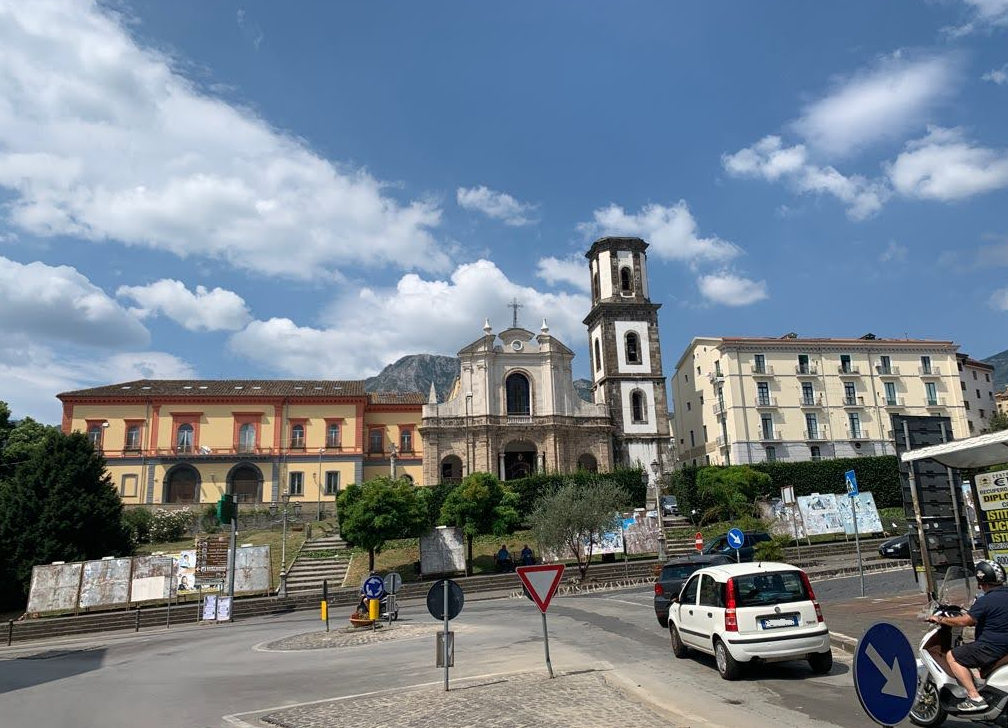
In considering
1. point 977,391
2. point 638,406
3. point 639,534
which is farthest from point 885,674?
point 977,391

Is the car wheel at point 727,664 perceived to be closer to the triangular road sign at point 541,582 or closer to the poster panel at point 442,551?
the triangular road sign at point 541,582

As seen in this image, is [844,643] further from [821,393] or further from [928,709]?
[821,393]

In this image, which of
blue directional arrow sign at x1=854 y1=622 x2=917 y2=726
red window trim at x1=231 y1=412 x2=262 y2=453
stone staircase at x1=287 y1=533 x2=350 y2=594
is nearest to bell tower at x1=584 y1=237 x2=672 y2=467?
stone staircase at x1=287 y1=533 x2=350 y2=594

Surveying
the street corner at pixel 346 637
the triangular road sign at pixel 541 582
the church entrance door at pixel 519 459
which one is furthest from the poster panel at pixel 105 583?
the church entrance door at pixel 519 459

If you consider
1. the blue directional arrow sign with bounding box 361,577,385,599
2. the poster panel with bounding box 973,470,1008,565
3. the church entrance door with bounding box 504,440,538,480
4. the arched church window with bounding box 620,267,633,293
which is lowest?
the blue directional arrow sign with bounding box 361,577,385,599

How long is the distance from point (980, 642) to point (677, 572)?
10.6 metres

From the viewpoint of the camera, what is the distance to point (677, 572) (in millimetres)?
16750

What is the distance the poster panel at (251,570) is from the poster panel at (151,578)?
8.53ft

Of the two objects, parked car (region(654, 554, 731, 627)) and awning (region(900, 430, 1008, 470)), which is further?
parked car (region(654, 554, 731, 627))

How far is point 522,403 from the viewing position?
179 ft

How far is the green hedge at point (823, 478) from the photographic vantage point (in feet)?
151

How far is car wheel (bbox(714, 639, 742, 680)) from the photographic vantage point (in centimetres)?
923

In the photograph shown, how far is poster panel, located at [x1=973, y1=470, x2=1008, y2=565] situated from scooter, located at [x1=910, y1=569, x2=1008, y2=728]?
6.00m

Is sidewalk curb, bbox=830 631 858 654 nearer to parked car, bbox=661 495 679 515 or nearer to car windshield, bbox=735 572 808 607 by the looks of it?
car windshield, bbox=735 572 808 607
